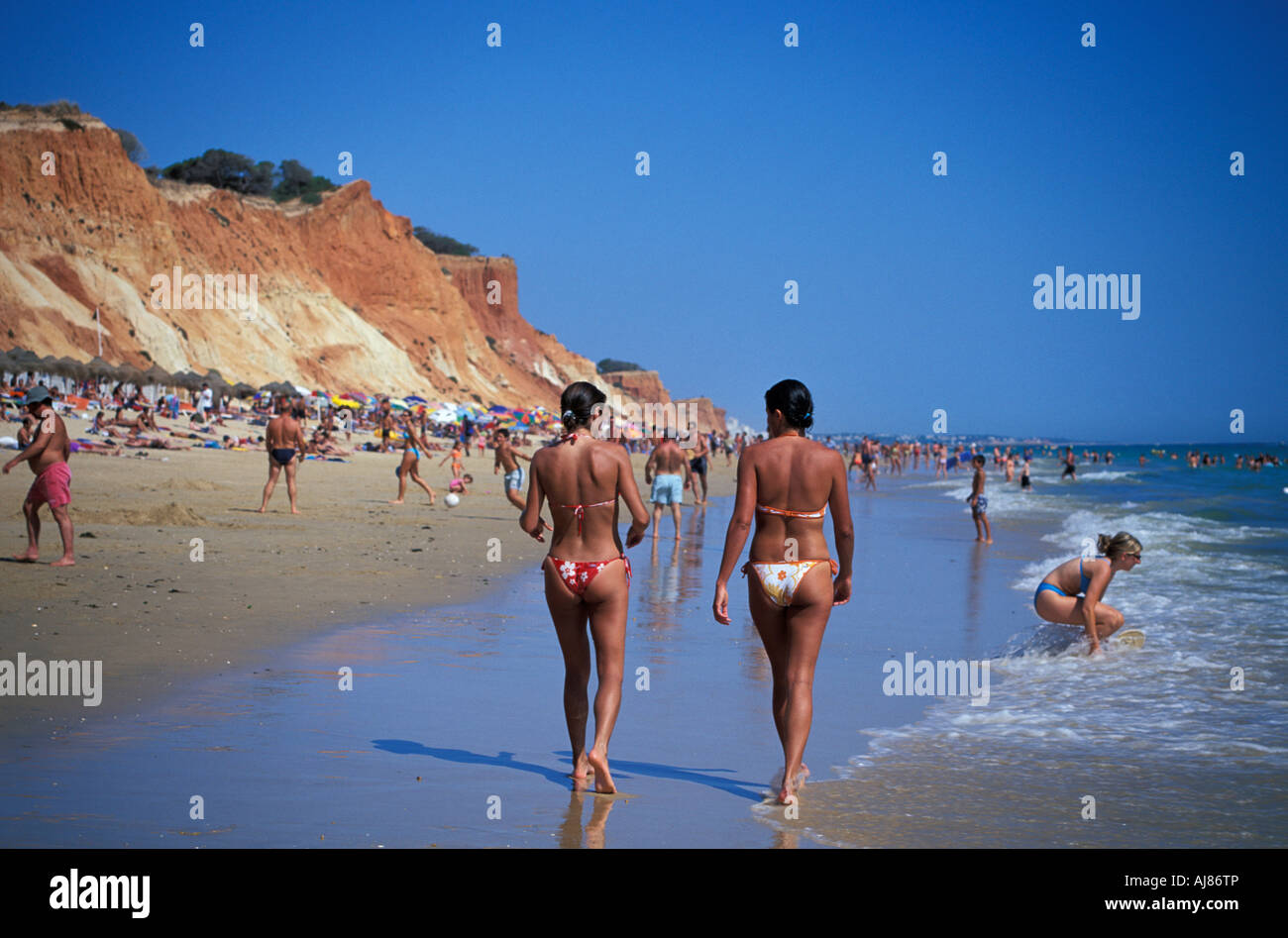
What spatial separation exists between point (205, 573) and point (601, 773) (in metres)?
6.28

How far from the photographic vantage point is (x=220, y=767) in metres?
4.50

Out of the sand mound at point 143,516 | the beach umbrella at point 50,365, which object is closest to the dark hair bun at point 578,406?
the sand mound at point 143,516

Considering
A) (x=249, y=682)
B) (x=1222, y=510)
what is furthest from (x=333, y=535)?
(x=1222, y=510)

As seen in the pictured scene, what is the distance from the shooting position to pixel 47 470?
9242 mm

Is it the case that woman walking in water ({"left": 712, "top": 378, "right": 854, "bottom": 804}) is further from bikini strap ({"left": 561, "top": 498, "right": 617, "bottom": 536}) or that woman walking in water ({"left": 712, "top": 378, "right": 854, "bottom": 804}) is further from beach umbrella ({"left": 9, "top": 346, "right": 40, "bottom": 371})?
beach umbrella ({"left": 9, "top": 346, "right": 40, "bottom": 371})

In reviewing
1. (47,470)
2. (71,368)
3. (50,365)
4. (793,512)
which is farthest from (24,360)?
(793,512)

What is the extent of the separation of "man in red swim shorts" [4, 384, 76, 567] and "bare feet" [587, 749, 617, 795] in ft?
21.7

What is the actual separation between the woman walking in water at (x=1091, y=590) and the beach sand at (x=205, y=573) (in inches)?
191

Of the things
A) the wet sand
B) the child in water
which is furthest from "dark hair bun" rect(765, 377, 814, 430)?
the child in water

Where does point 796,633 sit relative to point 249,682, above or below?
above

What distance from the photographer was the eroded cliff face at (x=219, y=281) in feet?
126

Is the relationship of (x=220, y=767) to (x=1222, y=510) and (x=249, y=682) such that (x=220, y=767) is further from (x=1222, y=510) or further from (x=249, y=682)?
(x=1222, y=510)

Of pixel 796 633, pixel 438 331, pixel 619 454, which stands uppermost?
pixel 438 331

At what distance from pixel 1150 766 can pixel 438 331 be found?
6720 centimetres
